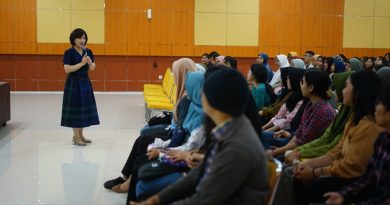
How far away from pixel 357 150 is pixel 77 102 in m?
4.35

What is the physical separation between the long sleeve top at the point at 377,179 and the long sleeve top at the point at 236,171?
0.74 meters

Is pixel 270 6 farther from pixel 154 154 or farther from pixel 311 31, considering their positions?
pixel 154 154

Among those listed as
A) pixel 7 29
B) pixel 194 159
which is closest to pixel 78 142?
pixel 194 159

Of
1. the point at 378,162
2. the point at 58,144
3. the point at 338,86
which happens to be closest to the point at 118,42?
the point at 58,144

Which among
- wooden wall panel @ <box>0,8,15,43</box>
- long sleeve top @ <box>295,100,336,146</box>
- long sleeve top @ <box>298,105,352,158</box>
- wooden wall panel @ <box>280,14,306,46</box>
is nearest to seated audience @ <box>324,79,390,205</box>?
long sleeve top @ <box>298,105,352,158</box>

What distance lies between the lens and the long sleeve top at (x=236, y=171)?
2.15 meters

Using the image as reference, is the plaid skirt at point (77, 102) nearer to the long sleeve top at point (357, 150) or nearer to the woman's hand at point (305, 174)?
the woman's hand at point (305, 174)

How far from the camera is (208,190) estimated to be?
7.26 feet

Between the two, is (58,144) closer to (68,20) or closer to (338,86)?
(338,86)

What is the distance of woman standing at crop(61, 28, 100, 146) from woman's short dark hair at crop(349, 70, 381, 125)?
161 inches

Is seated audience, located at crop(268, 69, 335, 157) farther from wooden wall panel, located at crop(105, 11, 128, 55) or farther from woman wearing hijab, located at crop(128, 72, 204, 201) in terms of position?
wooden wall panel, located at crop(105, 11, 128, 55)

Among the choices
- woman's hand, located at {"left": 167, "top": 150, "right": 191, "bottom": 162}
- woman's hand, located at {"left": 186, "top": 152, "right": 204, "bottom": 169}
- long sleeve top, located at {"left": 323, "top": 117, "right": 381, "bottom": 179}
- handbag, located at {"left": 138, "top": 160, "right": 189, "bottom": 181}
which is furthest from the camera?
woman's hand, located at {"left": 167, "top": 150, "right": 191, "bottom": 162}

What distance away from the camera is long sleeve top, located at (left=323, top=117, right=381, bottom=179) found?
9.93ft

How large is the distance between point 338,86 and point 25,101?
9072 millimetres
